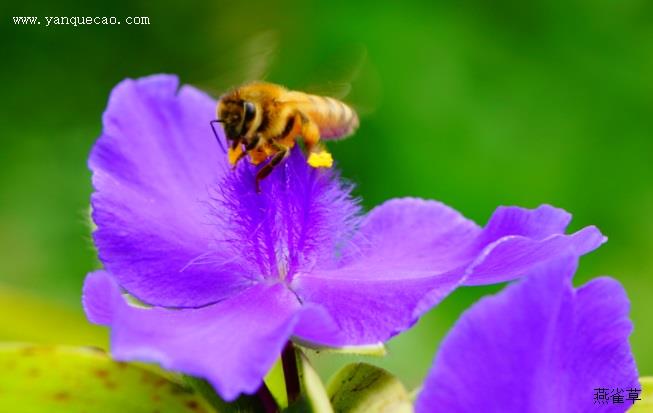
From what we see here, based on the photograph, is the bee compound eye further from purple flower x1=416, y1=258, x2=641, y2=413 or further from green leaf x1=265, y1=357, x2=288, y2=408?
purple flower x1=416, y1=258, x2=641, y2=413

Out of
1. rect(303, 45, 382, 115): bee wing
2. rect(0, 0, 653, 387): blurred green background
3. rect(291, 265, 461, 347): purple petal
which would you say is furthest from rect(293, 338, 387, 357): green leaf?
rect(0, 0, 653, 387): blurred green background

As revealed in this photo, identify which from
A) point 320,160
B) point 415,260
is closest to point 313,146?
point 320,160

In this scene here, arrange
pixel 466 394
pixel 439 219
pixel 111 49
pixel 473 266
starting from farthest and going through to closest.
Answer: pixel 111 49 < pixel 439 219 < pixel 473 266 < pixel 466 394

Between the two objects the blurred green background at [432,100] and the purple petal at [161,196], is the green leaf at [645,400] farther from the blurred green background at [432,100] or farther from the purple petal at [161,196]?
the blurred green background at [432,100]

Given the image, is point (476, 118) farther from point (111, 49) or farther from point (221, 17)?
point (111, 49)

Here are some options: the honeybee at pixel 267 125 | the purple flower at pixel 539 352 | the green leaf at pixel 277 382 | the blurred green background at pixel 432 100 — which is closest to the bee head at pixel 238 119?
the honeybee at pixel 267 125

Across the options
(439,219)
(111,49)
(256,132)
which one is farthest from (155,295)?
(111,49)
